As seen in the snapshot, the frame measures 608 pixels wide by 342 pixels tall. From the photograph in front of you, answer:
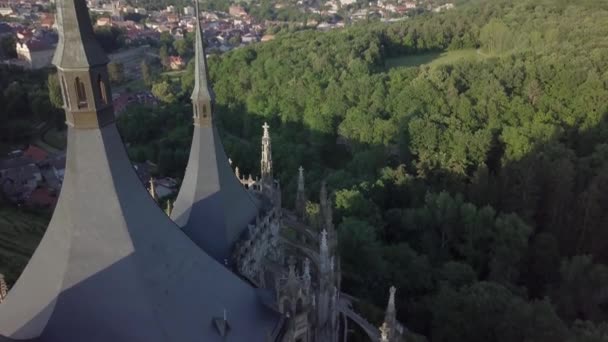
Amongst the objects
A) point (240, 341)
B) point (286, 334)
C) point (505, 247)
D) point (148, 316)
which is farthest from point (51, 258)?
point (505, 247)

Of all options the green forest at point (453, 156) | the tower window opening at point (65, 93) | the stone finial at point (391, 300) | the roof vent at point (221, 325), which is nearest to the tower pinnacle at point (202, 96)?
the tower window opening at point (65, 93)

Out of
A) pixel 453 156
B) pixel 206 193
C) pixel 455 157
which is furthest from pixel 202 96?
pixel 453 156

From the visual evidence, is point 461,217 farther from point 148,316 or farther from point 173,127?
point 173,127

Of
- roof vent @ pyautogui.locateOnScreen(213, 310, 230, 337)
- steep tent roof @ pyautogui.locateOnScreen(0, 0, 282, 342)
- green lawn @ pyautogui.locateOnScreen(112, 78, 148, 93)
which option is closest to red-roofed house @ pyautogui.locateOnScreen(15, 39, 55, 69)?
green lawn @ pyautogui.locateOnScreen(112, 78, 148, 93)

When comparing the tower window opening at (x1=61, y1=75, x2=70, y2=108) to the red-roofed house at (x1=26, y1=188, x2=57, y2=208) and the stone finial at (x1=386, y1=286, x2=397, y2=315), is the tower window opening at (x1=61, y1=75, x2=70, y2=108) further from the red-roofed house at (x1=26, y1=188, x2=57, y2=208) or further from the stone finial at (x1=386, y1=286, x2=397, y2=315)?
the red-roofed house at (x1=26, y1=188, x2=57, y2=208)

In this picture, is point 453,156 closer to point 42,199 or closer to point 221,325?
point 221,325
